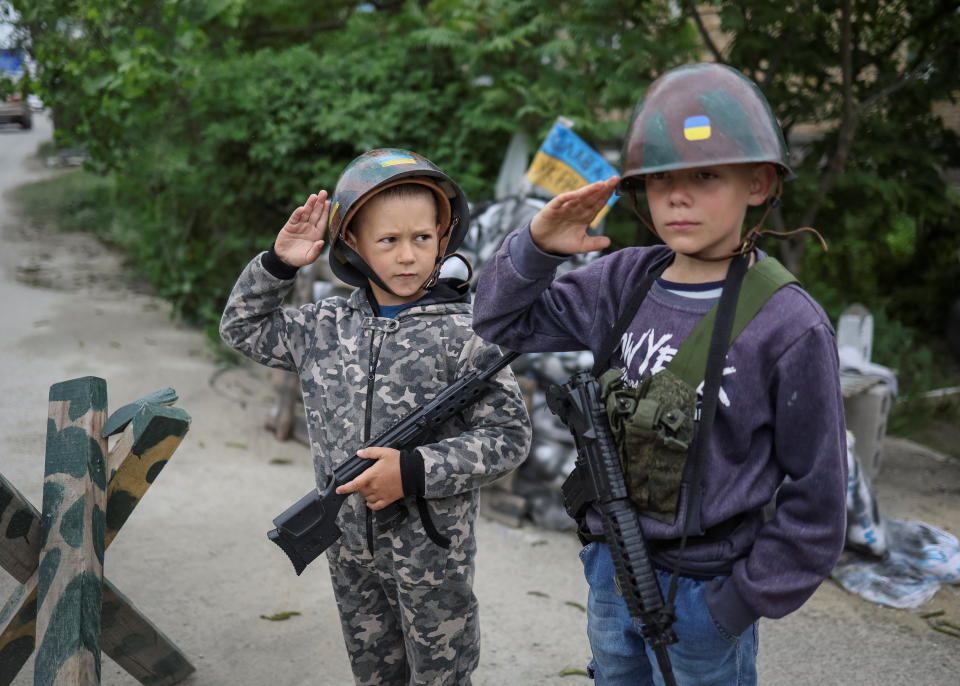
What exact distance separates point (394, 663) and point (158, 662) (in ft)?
3.23

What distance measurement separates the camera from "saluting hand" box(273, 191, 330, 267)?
2234 millimetres

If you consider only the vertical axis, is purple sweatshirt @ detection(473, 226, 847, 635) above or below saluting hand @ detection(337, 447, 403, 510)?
above

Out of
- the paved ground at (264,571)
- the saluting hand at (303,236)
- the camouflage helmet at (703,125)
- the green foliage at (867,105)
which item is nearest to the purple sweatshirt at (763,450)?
the camouflage helmet at (703,125)

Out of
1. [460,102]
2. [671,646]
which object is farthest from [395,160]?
[460,102]

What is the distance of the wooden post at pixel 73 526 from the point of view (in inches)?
89.4

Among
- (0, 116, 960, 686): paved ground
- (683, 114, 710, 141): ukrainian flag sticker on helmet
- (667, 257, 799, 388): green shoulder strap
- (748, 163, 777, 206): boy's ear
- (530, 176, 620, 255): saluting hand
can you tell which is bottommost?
(0, 116, 960, 686): paved ground

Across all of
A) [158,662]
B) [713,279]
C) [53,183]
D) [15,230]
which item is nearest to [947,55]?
[713,279]

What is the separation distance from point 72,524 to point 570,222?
1502 mm

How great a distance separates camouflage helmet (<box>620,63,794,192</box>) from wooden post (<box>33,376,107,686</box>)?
5.06ft

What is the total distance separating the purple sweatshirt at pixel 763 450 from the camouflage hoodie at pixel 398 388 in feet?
1.48

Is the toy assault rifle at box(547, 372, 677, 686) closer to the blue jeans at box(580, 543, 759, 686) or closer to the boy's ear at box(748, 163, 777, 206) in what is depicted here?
the blue jeans at box(580, 543, 759, 686)

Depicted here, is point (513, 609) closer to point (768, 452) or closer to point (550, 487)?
point (550, 487)

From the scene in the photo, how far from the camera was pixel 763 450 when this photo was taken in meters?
1.69

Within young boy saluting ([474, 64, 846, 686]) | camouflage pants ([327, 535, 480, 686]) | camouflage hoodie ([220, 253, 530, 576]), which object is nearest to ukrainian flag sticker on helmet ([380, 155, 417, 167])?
camouflage hoodie ([220, 253, 530, 576])
